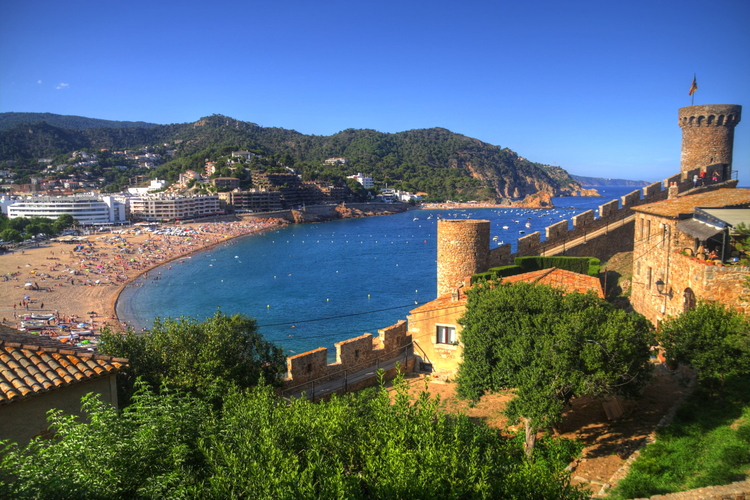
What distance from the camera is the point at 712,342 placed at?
25.3 feet

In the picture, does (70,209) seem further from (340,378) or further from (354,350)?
(340,378)

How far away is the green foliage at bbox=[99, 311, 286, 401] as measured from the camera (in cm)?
762

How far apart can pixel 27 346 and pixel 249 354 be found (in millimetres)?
3909

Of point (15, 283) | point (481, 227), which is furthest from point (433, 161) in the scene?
point (481, 227)

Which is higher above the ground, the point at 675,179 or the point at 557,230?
the point at 675,179

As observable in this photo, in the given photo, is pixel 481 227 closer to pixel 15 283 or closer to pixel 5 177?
pixel 15 283

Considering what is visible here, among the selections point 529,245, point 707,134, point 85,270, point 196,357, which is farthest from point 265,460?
point 85,270

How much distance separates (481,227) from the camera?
13.8 m

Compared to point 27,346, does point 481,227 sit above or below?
above

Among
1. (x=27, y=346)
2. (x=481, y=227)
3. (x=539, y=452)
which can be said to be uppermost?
(x=481, y=227)

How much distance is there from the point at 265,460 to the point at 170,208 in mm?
90122

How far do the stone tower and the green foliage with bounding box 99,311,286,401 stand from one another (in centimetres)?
1909

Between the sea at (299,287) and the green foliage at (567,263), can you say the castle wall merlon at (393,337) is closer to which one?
the sea at (299,287)

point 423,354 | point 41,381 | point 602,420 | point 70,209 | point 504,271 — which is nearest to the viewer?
point 41,381
